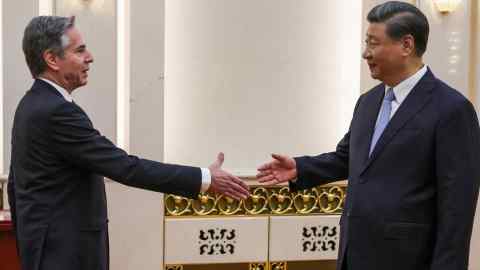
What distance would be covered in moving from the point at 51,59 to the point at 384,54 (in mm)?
1305

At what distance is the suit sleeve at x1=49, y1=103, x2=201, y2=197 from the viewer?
2939 millimetres

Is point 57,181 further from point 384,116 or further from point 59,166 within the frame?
point 384,116

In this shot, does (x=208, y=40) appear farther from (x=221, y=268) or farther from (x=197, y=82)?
(x=221, y=268)

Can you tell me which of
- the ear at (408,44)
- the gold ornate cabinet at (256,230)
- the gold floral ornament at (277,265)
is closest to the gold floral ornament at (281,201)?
the gold ornate cabinet at (256,230)

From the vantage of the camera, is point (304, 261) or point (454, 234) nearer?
point (454, 234)

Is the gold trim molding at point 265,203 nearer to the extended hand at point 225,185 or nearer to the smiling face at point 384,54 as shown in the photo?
the extended hand at point 225,185

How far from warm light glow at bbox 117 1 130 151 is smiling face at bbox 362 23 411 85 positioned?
270 centimetres

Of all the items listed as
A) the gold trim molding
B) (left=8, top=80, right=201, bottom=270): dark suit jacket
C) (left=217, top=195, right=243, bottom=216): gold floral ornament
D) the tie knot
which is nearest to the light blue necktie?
the tie knot

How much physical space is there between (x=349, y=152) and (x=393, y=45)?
0.54 metres

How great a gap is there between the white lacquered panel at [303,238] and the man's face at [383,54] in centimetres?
282

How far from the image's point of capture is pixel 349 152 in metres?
3.26

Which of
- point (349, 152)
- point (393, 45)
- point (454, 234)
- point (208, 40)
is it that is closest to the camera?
point (454, 234)

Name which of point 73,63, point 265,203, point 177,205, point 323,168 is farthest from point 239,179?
point 265,203

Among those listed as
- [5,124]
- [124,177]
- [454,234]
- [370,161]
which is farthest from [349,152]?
[5,124]
